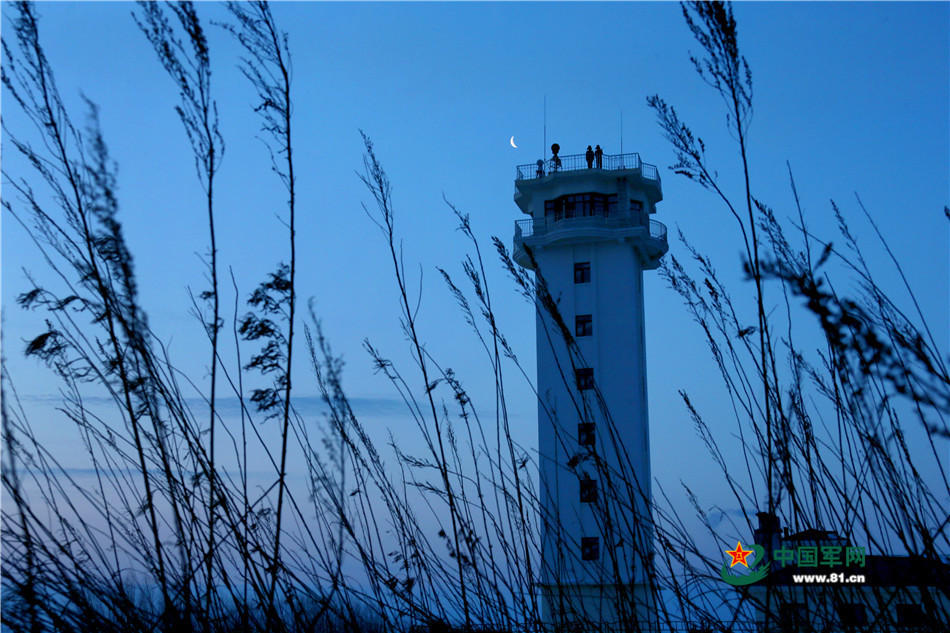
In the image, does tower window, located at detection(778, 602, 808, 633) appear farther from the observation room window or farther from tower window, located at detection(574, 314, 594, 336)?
the observation room window

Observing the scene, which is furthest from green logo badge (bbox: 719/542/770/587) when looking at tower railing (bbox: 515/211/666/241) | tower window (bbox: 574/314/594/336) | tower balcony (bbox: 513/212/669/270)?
tower railing (bbox: 515/211/666/241)

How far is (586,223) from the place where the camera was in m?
22.2

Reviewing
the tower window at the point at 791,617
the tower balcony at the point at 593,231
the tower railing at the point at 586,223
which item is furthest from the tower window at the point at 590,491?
the tower railing at the point at 586,223

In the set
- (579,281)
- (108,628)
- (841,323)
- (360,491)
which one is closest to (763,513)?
(841,323)

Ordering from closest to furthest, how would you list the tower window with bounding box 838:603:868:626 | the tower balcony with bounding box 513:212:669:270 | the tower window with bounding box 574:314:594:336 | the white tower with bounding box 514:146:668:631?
the tower window with bounding box 838:603:868:626, the white tower with bounding box 514:146:668:631, the tower window with bounding box 574:314:594:336, the tower balcony with bounding box 513:212:669:270

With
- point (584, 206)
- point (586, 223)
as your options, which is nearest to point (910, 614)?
point (586, 223)

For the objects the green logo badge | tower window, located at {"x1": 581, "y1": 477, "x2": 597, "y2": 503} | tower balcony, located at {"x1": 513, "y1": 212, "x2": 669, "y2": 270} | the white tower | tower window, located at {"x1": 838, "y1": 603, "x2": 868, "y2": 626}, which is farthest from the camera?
tower balcony, located at {"x1": 513, "y1": 212, "x2": 669, "y2": 270}

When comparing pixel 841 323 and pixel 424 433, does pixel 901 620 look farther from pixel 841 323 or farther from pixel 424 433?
pixel 424 433

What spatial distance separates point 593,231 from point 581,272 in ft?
3.97

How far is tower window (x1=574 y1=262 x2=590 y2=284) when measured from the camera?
22328mm

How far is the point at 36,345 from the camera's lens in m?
1.79

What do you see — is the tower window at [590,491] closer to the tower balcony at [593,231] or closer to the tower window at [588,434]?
the tower window at [588,434]

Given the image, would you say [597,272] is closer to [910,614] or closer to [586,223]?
[586,223]

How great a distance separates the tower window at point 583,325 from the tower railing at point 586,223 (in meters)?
2.33
